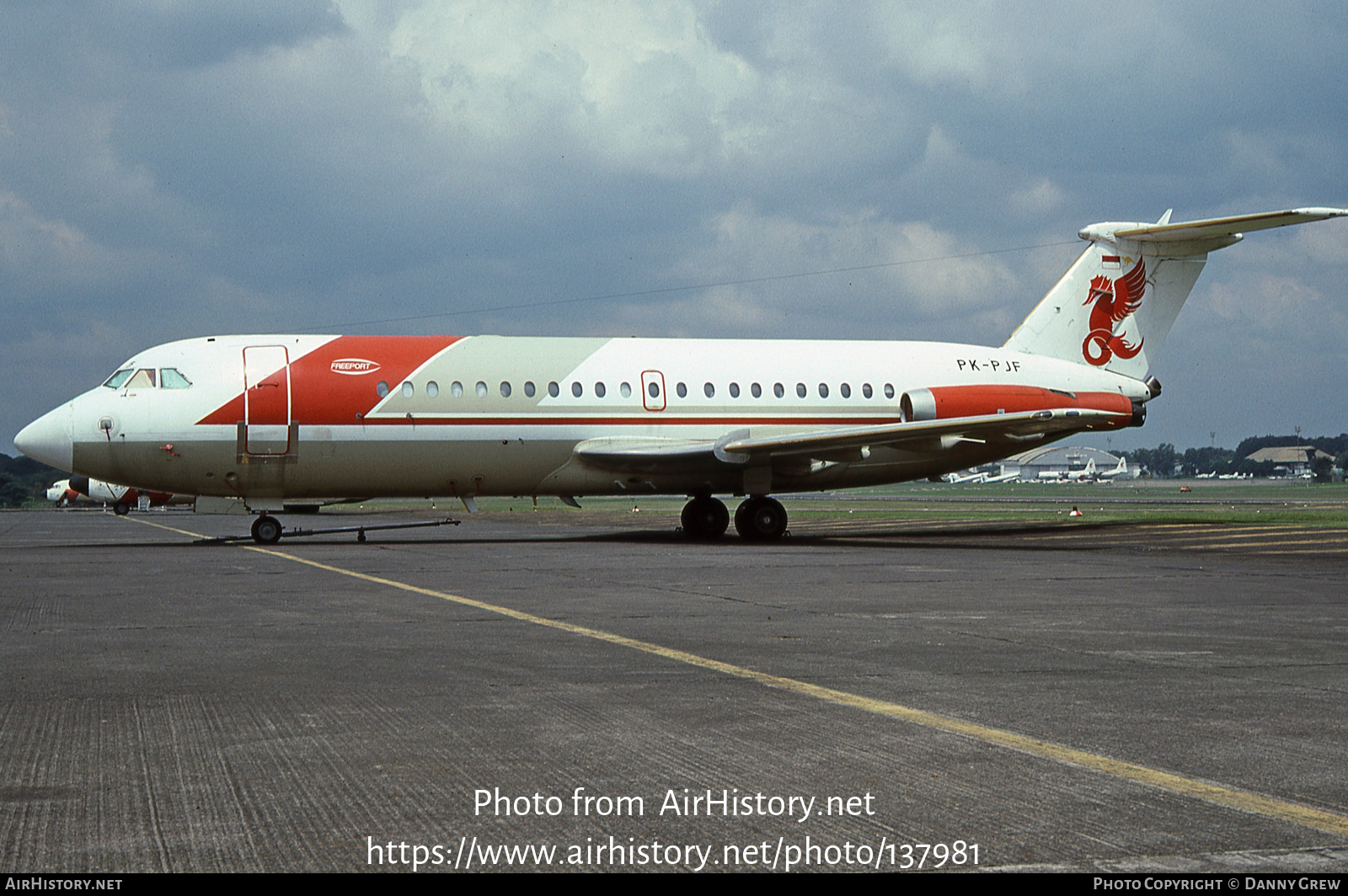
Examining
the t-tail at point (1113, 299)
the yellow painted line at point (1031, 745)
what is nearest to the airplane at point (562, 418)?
the t-tail at point (1113, 299)

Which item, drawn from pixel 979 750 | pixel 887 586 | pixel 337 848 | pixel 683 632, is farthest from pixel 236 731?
pixel 887 586

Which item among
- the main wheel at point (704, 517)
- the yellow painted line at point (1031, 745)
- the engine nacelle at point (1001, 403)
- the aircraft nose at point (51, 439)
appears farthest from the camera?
the main wheel at point (704, 517)

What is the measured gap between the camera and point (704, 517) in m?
27.5

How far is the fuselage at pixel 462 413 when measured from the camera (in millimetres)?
23531

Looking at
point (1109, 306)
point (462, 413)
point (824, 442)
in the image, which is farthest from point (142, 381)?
point (1109, 306)

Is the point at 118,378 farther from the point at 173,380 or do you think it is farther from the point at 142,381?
the point at 173,380

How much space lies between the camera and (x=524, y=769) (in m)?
5.54

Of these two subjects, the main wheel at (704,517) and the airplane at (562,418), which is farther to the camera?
the main wheel at (704,517)

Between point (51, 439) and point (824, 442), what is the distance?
46.0ft

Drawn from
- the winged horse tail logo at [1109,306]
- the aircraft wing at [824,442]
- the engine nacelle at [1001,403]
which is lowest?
the aircraft wing at [824,442]

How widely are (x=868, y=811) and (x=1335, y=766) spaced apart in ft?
7.35

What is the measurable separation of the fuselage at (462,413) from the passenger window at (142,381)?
0.07 feet

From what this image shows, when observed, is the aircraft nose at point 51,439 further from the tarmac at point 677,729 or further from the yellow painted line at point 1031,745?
the yellow painted line at point 1031,745
